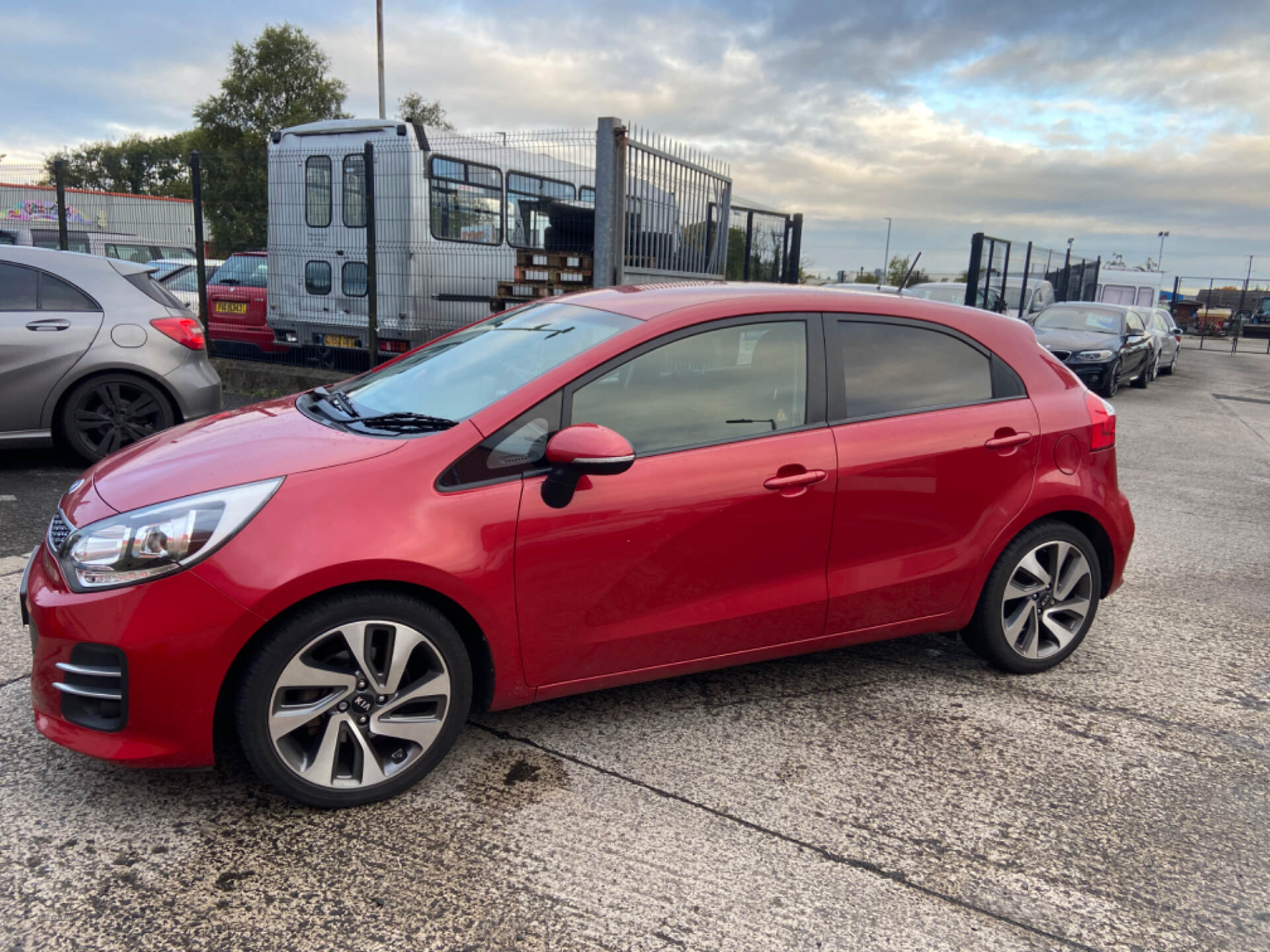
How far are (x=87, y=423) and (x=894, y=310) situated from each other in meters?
5.52

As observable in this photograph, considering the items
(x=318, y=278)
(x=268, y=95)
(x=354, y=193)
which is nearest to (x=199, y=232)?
(x=318, y=278)

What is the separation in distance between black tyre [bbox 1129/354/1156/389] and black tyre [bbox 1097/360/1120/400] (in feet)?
8.20

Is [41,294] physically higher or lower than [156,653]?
higher

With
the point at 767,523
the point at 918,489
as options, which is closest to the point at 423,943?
the point at 767,523

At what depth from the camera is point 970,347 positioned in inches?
141

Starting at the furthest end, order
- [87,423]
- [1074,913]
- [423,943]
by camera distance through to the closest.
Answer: [87,423] → [1074,913] → [423,943]

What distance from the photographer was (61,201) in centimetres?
1152

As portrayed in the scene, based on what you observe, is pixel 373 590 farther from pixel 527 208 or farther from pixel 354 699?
pixel 527 208

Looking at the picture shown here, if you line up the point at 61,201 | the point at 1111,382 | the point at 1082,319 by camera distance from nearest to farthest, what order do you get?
the point at 61,201 → the point at 1111,382 → the point at 1082,319

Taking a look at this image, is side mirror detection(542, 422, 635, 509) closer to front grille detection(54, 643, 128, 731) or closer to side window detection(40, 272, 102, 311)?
front grille detection(54, 643, 128, 731)

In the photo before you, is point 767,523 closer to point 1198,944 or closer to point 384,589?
point 384,589

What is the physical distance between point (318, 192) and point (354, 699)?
32.2 ft

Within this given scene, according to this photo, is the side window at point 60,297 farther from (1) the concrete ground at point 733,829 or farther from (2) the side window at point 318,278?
(2) the side window at point 318,278

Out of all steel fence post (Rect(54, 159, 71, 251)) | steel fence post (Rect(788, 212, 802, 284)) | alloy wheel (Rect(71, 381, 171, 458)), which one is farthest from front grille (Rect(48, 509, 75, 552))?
steel fence post (Rect(788, 212, 802, 284))
